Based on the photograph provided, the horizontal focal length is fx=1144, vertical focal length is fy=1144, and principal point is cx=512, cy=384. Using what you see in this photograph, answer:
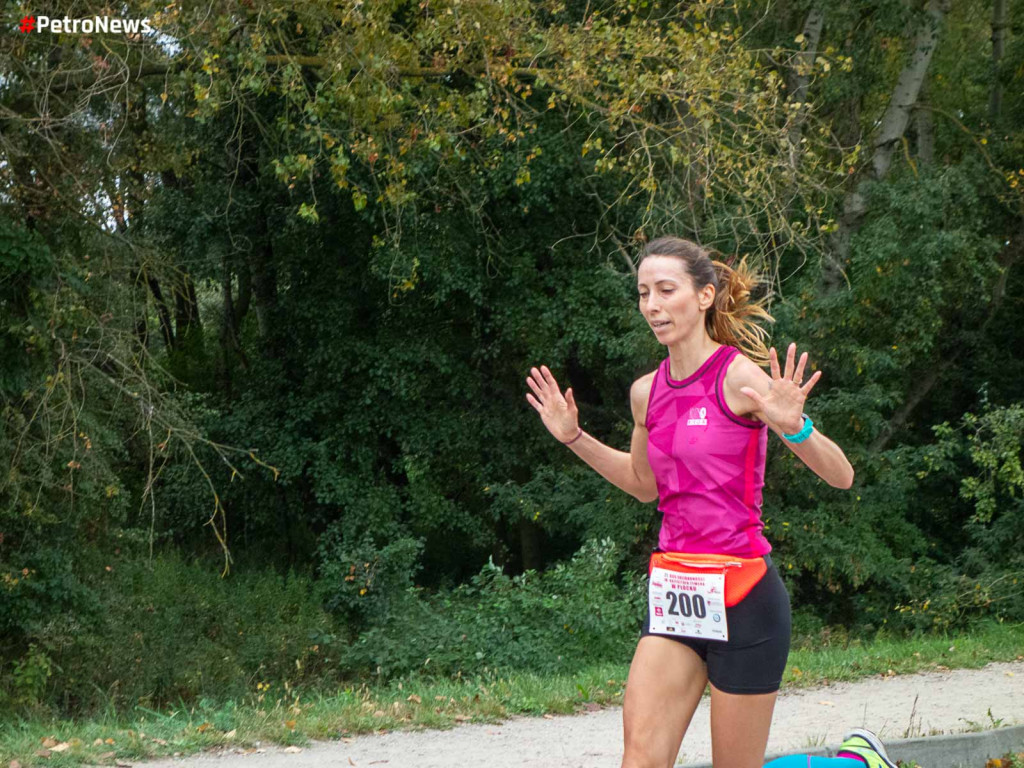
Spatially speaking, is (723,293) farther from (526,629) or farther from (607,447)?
(526,629)

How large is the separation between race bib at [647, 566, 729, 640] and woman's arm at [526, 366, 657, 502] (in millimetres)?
488

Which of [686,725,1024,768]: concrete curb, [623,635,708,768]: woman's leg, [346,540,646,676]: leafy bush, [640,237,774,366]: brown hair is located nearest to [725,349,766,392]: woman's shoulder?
[640,237,774,366]: brown hair

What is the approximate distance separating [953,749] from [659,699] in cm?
352

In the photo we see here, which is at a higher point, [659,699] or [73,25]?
[73,25]

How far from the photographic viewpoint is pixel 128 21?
9.56m

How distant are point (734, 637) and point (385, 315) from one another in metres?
12.7

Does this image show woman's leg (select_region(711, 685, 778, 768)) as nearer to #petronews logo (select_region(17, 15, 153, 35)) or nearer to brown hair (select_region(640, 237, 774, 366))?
brown hair (select_region(640, 237, 774, 366))

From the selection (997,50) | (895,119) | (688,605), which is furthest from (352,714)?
(997,50)

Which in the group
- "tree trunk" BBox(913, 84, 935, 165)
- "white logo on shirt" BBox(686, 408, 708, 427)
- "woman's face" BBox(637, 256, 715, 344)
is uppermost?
"tree trunk" BBox(913, 84, 935, 165)

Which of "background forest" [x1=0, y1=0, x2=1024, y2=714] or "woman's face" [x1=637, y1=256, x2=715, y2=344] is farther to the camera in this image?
"background forest" [x1=0, y1=0, x2=1024, y2=714]

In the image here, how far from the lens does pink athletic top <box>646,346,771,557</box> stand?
3383 mm

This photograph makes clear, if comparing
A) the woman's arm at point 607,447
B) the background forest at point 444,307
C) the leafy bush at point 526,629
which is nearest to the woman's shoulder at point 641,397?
the woman's arm at point 607,447

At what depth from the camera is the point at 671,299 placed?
3576 mm

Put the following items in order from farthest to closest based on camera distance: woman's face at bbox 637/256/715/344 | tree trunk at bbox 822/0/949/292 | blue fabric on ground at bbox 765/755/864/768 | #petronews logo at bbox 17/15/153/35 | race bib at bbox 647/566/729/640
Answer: tree trunk at bbox 822/0/949/292, #petronews logo at bbox 17/15/153/35, blue fabric on ground at bbox 765/755/864/768, woman's face at bbox 637/256/715/344, race bib at bbox 647/566/729/640
